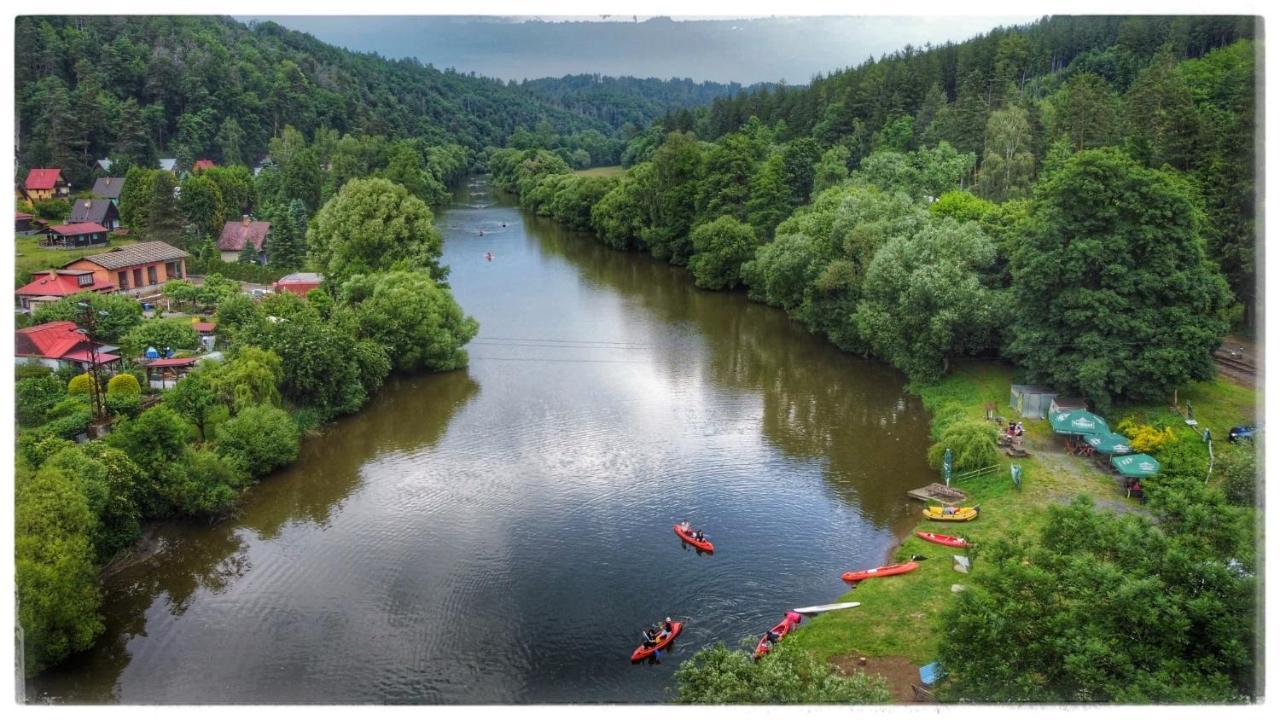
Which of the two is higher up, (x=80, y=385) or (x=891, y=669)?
(x=80, y=385)

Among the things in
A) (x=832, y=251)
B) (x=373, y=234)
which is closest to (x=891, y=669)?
(x=832, y=251)

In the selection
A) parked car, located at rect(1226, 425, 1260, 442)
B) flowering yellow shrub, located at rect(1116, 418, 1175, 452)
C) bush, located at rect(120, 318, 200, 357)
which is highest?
bush, located at rect(120, 318, 200, 357)

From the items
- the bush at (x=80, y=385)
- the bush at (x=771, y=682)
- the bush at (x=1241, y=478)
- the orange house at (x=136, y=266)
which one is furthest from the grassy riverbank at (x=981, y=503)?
the orange house at (x=136, y=266)

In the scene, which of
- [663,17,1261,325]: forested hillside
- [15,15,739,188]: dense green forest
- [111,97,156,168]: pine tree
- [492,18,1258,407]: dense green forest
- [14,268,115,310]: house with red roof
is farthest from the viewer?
[111,97,156,168]: pine tree

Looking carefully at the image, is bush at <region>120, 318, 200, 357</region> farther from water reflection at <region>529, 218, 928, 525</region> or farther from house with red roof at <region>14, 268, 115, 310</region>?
water reflection at <region>529, 218, 928, 525</region>

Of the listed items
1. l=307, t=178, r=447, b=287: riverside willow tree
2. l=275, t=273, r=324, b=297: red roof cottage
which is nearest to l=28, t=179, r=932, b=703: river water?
l=307, t=178, r=447, b=287: riverside willow tree

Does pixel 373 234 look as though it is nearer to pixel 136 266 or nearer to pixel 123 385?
pixel 136 266

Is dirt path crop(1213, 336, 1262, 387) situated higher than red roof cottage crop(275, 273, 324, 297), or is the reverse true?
red roof cottage crop(275, 273, 324, 297)
